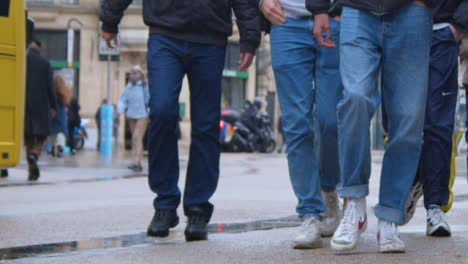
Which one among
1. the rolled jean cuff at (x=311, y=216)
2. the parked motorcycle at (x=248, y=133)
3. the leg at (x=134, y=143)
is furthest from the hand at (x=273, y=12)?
the parked motorcycle at (x=248, y=133)

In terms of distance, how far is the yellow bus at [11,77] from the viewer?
8.14m

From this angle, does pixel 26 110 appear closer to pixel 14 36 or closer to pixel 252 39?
pixel 14 36

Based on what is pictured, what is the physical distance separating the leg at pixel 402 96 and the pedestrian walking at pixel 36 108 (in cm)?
889

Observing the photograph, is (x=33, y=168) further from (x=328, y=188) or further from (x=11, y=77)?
(x=328, y=188)

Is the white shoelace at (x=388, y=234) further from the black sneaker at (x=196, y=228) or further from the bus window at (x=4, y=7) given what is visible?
the bus window at (x=4, y=7)

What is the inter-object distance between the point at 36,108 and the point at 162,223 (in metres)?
8.00

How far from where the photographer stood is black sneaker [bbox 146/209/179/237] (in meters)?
6.09

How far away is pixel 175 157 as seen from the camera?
6.22 meters

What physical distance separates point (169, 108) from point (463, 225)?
1988 mm

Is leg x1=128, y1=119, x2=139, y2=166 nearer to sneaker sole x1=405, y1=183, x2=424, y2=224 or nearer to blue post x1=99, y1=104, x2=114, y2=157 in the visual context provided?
blue post x1=99, y1=104, x2=114, y2=157

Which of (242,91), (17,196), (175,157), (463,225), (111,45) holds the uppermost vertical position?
(111,45)

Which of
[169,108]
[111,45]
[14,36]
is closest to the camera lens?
[169,108]

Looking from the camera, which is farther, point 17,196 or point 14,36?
point 17,196

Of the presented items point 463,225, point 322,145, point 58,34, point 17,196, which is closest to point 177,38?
point 322,145
